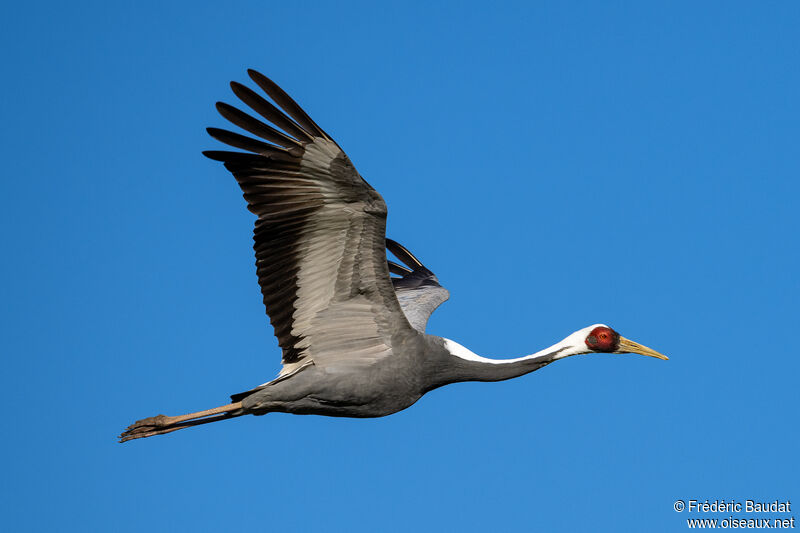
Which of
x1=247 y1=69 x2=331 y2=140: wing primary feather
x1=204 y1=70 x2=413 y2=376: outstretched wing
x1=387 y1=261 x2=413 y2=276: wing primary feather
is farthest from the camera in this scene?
x1=387 y1=261 x2=413 y2=276: wing primary feather

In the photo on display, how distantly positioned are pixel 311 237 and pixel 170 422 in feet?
8.50

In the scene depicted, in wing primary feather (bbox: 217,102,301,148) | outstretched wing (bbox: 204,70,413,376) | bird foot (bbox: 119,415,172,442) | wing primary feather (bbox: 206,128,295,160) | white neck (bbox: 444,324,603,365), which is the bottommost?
bird foot (bbox: 119,415,172,442)

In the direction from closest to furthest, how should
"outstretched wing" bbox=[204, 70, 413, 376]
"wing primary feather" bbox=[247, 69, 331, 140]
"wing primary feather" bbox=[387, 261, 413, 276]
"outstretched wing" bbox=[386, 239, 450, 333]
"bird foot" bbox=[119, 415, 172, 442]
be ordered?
"wing primary feather" bbox=[247, 69, 331, 140], "outstretched wing" bbox=[204, 70, 413, 376], "bird foot" bbox=[119, 415, 172, 442], "outstretched wing" bbox=[386, 239, 450, 333], "wing primary feather" bbox=[387, 261, 413, 276]

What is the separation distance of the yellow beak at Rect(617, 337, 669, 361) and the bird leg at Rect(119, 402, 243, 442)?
13.5 ft

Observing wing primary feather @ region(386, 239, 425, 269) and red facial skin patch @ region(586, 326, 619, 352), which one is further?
wing primary feather @ region(386, 239, 425, 269)

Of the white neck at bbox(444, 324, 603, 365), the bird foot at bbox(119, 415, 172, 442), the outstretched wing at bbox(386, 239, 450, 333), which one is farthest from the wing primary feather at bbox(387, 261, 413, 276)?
the bird foot at bbox(119, 415, 172, 442)

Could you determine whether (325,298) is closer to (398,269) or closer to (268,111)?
(268,111)

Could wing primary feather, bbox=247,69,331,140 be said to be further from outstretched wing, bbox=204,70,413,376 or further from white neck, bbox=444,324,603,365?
white neck, bbox=444,324,603,365

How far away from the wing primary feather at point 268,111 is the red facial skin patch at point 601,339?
12.5 ft

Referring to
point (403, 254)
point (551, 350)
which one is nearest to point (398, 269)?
point (403, 254)

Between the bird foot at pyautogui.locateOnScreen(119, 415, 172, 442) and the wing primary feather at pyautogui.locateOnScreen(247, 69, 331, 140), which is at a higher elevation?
the wing primary feather at pyautogui.locateOnScreen(247, 69, 331, 140)

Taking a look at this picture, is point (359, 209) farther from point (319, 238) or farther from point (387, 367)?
point (387, 367)

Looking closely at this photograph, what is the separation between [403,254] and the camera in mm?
13273

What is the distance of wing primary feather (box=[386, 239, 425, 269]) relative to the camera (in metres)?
13.1
